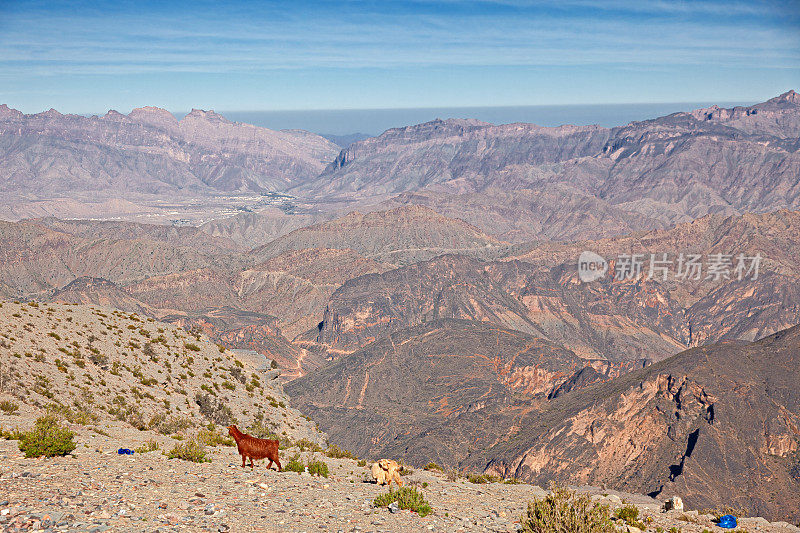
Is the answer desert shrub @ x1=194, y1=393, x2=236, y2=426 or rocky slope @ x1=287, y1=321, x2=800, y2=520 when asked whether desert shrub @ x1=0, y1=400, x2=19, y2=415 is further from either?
rocky slope @ x1=287, y1=321, x2=800, y2=520

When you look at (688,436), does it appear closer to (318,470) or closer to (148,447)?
(318,470)

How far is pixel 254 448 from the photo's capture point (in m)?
21.7

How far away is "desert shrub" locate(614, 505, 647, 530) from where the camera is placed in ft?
66.9

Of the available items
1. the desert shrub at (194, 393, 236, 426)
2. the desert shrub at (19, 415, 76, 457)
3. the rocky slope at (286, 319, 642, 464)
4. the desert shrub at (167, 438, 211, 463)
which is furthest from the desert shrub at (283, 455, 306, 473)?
the rocky slope at (286, 319, 642, 464)

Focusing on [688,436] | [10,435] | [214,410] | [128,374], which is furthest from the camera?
[688,436]

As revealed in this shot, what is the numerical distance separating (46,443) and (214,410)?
45.9 ft

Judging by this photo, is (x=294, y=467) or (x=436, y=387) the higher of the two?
(x=294, y=467)

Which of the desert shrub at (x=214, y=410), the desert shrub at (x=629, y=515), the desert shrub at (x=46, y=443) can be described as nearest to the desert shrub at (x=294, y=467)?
the desert shrub at (x=46, y=443)

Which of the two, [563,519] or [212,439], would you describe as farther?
[212,439]

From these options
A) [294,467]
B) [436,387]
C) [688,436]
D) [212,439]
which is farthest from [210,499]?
[436,387]

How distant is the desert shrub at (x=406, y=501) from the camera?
748 inches

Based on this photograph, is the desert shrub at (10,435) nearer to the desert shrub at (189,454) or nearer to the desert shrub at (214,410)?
the desert shrub at (189,454)

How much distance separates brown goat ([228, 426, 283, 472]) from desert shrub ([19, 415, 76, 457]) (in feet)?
16.7

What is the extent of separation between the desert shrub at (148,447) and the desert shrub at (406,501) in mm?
8057
